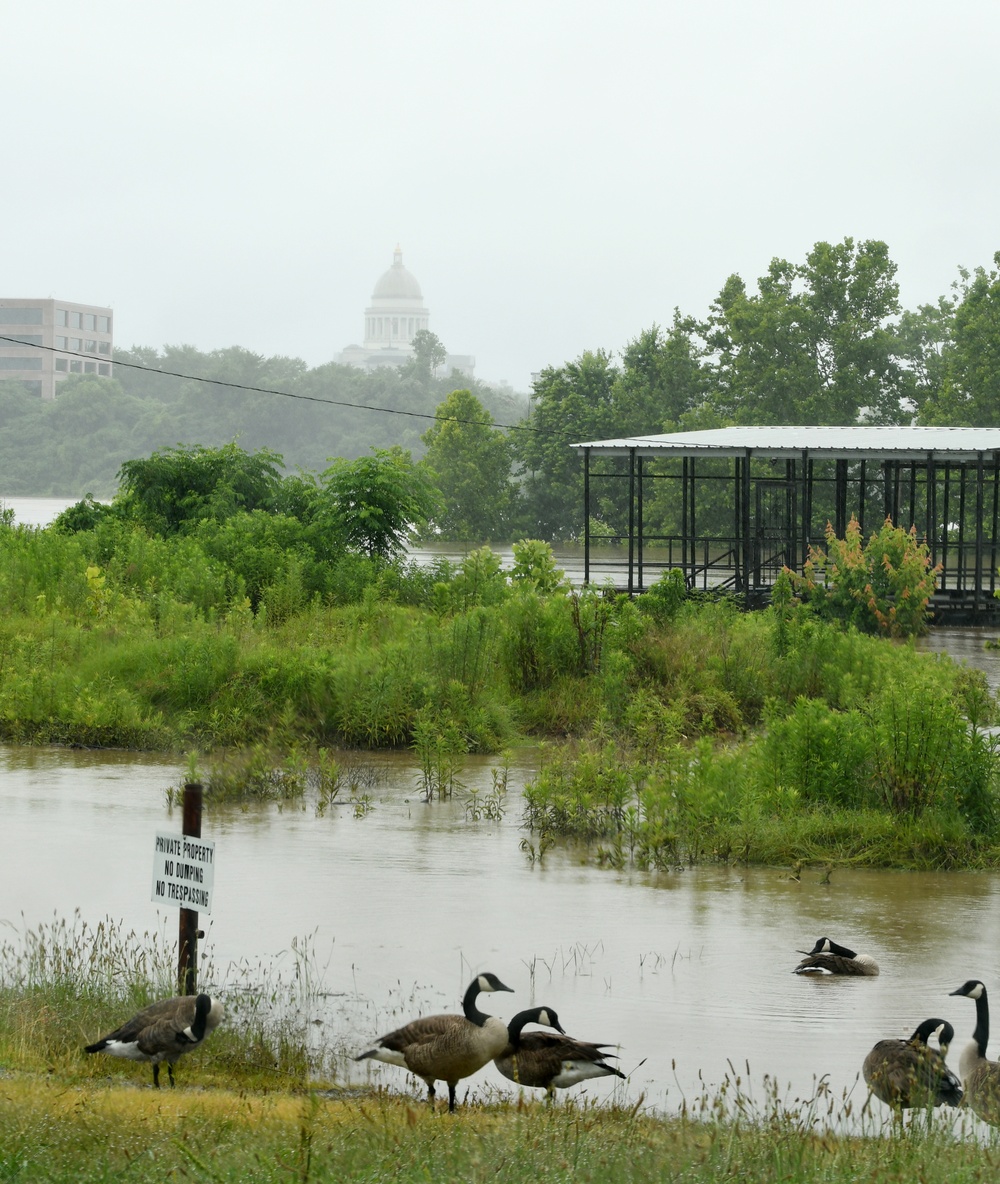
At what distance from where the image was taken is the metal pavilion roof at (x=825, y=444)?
2966 centimetres

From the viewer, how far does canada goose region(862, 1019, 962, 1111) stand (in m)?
6.48

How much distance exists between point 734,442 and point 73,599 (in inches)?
553

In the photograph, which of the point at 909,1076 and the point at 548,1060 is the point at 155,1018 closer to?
the point at 548,1060

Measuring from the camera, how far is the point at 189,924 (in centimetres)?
777

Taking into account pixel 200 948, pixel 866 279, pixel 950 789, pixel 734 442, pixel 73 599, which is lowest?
pixel 200 948

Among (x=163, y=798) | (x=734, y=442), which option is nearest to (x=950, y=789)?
(x=163, y=798)

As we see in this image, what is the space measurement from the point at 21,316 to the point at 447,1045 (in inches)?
5010

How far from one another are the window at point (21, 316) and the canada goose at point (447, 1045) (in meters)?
125

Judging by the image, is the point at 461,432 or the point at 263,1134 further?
the point at 461,432

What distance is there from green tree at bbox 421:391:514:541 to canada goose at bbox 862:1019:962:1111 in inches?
1841

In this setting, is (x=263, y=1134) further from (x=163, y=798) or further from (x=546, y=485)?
(x=546, y=485)

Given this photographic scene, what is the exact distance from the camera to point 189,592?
23328mm

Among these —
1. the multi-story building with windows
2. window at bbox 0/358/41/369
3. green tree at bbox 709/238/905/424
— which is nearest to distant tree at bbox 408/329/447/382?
the multi-story building with windows

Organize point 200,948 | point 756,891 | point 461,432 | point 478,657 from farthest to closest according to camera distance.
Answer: point 461,432 < point 478,657 < point 756,891 < point 200,948
